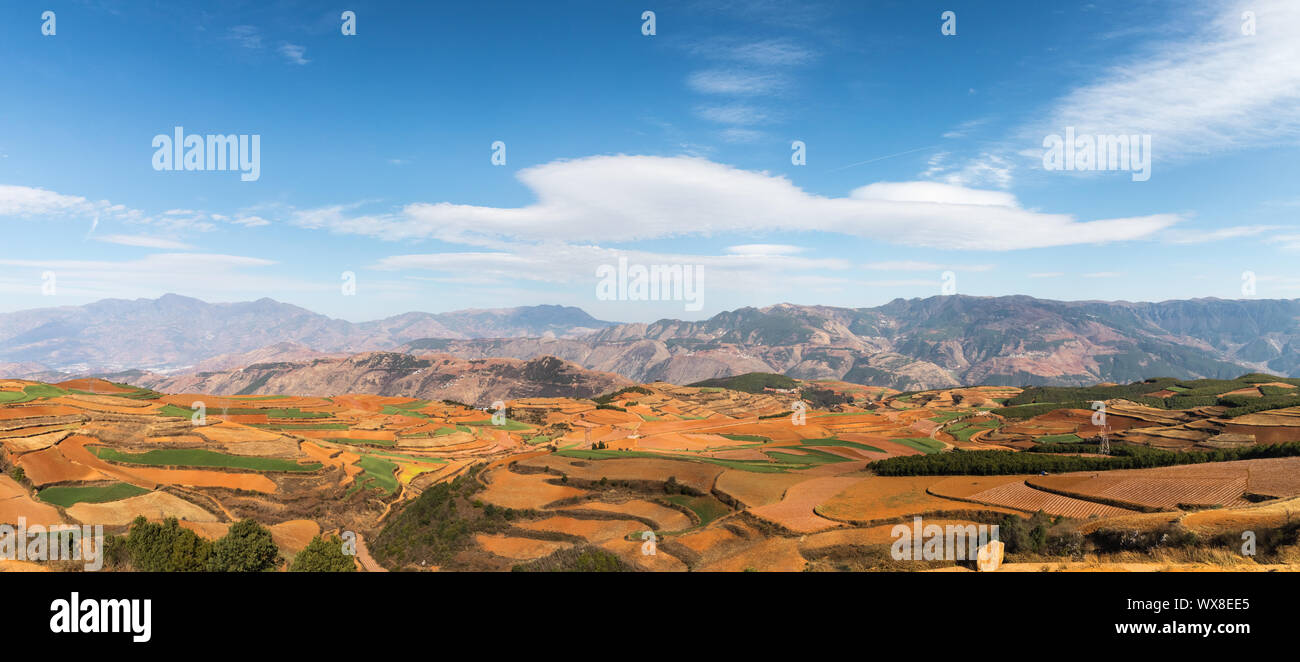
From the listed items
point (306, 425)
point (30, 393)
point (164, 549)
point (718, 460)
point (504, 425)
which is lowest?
point (504, 425)

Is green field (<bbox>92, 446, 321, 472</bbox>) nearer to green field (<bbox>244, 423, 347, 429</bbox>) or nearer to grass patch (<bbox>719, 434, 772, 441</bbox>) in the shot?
green field (<bbox>244, 423, 347, 429</bbox>)

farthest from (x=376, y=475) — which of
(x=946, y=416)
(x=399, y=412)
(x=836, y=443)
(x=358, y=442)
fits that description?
(x=946, y=416)

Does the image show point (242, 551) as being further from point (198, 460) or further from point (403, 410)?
point (403, 410)

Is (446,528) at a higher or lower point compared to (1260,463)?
lower

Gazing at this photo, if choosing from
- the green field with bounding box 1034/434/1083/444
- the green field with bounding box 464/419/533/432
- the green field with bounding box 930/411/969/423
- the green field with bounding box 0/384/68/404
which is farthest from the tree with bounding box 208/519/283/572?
the green field with bounding box 930/411/969/423
